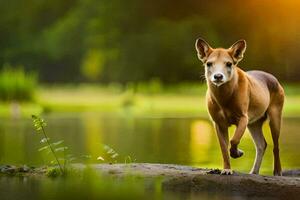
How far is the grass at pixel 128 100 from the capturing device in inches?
945

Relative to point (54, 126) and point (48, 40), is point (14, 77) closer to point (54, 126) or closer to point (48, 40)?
point (54, 126)

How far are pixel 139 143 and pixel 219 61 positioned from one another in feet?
19.1

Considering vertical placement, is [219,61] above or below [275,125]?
above

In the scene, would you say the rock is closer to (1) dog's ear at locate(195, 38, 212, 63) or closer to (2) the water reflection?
(1) dog's ear at locate(195, 38, 212, 63)

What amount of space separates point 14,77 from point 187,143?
1210 centimetres

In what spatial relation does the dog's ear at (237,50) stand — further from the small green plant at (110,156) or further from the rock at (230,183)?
the small green plant at (110,156)

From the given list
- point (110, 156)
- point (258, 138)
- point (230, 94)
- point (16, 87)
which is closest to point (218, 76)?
point (230, 94)

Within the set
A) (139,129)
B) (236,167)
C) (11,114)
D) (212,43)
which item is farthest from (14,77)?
(236,167)

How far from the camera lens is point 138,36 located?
31938 millimetres

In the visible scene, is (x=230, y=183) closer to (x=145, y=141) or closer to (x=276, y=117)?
(x=276, y=117)

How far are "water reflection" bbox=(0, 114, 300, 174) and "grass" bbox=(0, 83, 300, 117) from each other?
13.9 ft

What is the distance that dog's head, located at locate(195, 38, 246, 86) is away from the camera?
7.09m

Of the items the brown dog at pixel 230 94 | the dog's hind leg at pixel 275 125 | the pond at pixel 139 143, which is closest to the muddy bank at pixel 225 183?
the brown dog at pixel 230 94

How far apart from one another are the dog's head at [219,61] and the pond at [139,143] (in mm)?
1369
